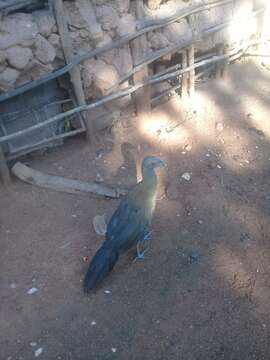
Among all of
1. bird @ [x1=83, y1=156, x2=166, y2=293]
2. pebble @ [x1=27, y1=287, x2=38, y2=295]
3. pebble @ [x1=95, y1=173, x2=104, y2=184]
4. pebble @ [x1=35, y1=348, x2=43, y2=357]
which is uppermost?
bird @ [x1=83, y1=156, x2=166, y2=293]

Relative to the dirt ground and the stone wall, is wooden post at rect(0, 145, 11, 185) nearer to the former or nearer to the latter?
the dirt ground

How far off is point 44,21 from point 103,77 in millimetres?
1049

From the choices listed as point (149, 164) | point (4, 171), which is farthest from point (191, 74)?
point (4, 171)

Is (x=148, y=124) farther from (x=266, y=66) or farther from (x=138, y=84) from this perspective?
(x=266, y=66)

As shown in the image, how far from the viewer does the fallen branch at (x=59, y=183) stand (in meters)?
4.95

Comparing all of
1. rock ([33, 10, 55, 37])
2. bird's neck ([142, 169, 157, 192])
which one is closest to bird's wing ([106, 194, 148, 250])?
bird's neck ([142, 169, 157, 192])

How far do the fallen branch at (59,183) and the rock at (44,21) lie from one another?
5.27 ft

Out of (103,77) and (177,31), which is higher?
(177,31)

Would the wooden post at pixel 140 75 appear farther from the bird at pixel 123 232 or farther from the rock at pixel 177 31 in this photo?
the bird at pixel 123 232

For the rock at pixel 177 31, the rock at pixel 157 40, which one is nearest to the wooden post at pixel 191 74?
the rock at pixel 177 31

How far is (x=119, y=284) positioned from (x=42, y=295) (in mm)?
729

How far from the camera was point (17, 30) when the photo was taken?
4.62 meters

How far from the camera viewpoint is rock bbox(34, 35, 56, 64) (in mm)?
4820

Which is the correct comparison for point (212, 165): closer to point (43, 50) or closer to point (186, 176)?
point (186, 176)
